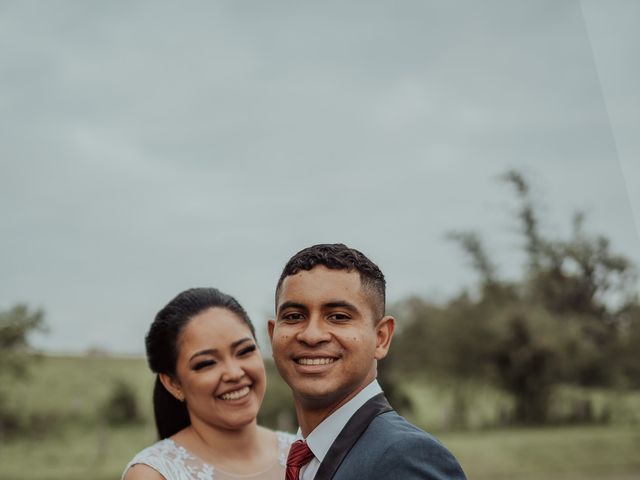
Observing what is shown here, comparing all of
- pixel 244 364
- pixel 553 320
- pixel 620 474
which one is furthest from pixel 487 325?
pixel 244 364

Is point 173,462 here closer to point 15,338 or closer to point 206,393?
point 206,393

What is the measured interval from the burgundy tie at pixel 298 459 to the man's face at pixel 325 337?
0.14 metres

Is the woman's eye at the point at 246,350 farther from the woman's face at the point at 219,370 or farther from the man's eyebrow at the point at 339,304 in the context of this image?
the man's eyebrow at the point at 339,304

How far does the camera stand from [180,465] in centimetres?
356

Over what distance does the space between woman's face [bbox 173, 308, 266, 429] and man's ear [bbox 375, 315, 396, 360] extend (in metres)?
1.19

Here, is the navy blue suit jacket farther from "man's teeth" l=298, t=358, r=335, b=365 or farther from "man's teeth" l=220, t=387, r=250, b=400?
"man's teeth" l=220, t=387, r=250, b=400

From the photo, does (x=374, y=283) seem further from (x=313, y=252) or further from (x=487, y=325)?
(x=487, y=325)

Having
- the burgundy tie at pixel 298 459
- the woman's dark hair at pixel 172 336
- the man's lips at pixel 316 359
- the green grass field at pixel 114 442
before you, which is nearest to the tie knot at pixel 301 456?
the burgundy tie at pixel 298 459

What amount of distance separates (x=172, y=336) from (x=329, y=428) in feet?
5.03

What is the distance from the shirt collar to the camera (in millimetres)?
2322

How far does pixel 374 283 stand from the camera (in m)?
2.45

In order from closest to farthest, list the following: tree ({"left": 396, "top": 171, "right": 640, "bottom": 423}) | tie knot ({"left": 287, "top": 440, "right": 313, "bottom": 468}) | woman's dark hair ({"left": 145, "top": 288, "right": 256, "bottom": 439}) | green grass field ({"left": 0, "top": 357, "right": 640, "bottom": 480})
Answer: tie knot ({"left": 287, "top": 440, "right": 313, "bottom": 468}), woman's dark hair ({"left": 145, "top": 288, "right": 256, "bottom": 439}), green grass field ({"left": 0, "top": 357, "right": 640, "bottom": 480}), tree ({"left": 396, "top": 171, "right": 640, "bottom": 423})

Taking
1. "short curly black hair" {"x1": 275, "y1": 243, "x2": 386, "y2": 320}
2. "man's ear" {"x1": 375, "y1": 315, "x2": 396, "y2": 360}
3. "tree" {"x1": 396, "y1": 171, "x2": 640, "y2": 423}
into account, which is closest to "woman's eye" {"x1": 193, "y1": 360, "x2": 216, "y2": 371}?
"short curly black hair" {"x1": 275, "y1": 243, "x2": 386, "y2": 320}

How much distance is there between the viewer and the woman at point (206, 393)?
11.6 ft
